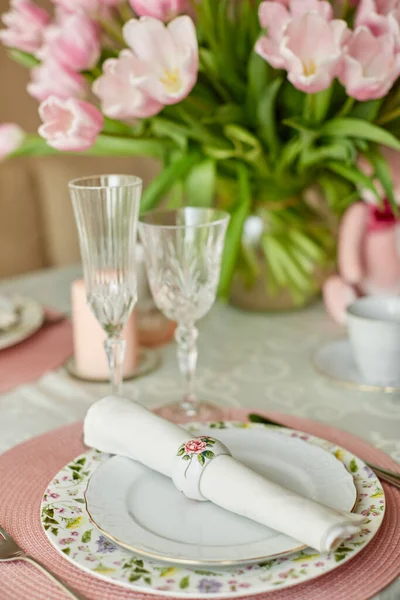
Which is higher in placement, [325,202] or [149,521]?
[325,202]

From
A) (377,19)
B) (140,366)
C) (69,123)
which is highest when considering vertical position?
(377,19)

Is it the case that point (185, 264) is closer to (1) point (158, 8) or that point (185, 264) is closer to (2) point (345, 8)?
(1) point (158, 8)

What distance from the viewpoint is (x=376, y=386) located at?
870 millimetres

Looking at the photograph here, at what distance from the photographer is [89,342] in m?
0.93

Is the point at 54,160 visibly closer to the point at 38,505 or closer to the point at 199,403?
the point at 199,403

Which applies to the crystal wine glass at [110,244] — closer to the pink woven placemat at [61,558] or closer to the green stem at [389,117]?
the pink woven placemat at [61,558]

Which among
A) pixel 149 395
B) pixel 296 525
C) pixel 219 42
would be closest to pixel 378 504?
pixel 296 525

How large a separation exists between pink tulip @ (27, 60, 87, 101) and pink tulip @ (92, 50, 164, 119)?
79mm

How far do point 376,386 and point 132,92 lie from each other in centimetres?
44

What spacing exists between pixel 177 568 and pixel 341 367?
0.49 metres

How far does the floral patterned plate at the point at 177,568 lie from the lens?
47cm

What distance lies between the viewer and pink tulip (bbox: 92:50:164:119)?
88cm

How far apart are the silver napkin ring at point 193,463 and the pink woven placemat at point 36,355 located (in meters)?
0.38

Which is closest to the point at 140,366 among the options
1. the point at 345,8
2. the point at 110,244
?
the point at 110,244
